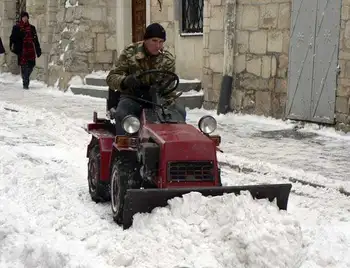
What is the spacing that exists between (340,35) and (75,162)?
448cm

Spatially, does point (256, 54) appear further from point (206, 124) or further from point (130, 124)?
point (130, 124)

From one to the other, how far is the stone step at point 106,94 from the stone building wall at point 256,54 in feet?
0.85

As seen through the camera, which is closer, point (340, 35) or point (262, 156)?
point (262, 156)

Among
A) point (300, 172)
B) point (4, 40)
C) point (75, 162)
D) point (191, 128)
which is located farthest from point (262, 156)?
point (4, 40)

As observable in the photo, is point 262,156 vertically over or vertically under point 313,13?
under

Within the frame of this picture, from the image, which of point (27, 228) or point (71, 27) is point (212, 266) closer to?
point (27, 228)

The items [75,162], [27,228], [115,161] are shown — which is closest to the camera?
[27,228]

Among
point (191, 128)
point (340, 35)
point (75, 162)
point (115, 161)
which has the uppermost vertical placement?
point (340, 35)

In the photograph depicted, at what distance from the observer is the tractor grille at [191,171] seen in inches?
165

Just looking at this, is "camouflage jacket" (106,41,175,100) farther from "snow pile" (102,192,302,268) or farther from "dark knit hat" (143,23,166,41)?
"snow pile" (102,192,302,268)

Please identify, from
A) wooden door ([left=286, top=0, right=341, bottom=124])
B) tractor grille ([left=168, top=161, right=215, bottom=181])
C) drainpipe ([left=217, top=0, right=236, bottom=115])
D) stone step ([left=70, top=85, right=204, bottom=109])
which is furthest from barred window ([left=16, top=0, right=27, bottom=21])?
tractor grille ([left=168, top=161, right=215, bottom=181])

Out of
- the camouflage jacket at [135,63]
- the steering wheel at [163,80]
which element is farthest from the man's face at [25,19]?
the steering wheel at [163,80]

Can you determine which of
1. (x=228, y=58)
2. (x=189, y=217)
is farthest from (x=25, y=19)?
(x=189, y=217)

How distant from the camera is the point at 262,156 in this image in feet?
24.6
